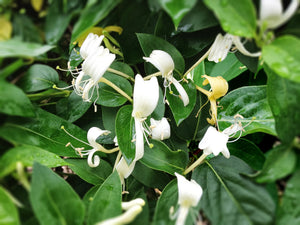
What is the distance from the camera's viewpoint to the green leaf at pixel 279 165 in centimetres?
35

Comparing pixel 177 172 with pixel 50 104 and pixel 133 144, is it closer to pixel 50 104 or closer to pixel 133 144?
pixel 133 144

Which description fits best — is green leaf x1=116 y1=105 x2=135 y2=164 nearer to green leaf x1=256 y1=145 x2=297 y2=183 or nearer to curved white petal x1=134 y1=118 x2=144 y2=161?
curved white petal x1=134 y1=118 x2=144 y2=161

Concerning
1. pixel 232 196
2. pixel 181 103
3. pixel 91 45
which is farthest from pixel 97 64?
pixel 232 196

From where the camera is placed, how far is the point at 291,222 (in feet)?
1.14

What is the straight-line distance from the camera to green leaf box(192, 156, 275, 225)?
38cm

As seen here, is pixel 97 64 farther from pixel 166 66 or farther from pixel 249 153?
pixel 249 153

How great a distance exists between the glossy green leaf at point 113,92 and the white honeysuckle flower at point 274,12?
239 millimetres

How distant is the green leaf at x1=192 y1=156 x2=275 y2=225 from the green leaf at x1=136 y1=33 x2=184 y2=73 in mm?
165

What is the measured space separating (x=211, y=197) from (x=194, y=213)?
4cm

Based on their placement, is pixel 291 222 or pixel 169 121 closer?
pixel 291 222

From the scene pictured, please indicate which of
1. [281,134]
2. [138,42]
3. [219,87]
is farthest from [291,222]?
[138,42]

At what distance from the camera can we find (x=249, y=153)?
1.66 feet

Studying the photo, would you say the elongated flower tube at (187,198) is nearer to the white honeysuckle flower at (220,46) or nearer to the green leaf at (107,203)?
the green leaf at (107,203)

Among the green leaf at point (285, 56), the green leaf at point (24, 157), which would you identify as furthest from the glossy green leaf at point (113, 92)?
the green leaf at point (285, 56)
